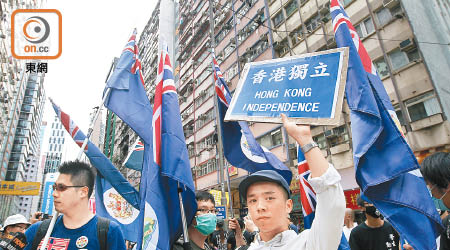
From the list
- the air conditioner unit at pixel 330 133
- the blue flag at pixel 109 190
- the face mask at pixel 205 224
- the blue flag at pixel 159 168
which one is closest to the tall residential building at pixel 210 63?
the air conditioner unit at pixel 330 133

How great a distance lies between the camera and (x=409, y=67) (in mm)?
11859

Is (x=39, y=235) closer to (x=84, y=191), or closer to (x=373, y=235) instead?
(x=84, y=191)

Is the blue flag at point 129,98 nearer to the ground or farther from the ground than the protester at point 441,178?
farther from the ground

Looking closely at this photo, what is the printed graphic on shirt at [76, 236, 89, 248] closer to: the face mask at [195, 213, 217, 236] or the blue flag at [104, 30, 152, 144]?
the face mask at [195, 213, 217, 236]

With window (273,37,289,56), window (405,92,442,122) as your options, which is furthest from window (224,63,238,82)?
window (405,92,442,122)

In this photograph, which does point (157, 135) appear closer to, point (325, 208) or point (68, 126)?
point (68, 126)

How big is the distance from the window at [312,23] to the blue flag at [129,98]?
585 inches

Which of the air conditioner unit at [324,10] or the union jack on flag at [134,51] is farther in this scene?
the air conditioner unit at [324,10]

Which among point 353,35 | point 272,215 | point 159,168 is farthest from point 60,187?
point 353,35

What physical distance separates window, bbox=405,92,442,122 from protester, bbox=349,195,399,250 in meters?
9.51

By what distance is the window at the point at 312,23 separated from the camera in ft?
54.8

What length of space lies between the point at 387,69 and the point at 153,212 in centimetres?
1306

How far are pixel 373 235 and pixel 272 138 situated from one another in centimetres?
1547

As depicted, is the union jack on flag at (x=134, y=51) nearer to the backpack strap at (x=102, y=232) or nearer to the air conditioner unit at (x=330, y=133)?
the backpack strap at (x=102, y=232)
